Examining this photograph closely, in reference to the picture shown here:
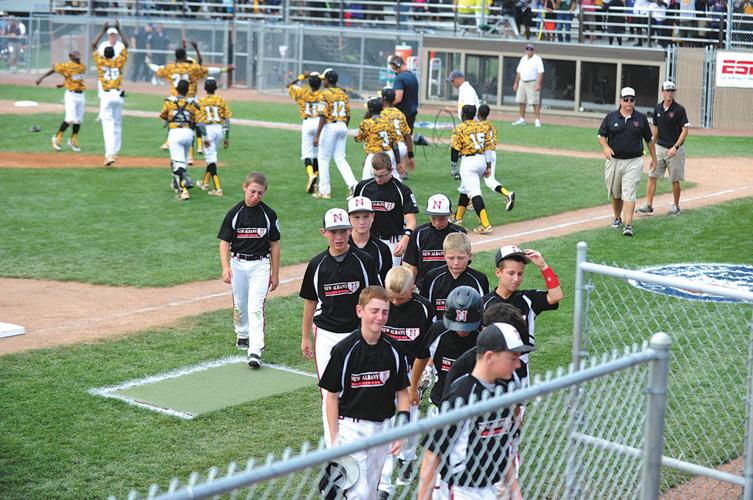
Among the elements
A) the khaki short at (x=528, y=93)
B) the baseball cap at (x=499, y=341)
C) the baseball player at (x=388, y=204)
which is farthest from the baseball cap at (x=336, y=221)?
the khaki short at (x=528, y=93)

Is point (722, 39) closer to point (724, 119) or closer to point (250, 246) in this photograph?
point (724, 119)

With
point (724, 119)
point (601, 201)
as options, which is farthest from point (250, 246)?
point (724, 119)

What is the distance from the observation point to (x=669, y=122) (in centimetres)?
1700

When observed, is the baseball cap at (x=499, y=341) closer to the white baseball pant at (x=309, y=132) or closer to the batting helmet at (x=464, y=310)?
the batting helmet at (x=464, y=310)

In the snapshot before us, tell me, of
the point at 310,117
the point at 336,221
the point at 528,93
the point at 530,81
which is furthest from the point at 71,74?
the point at 336,221

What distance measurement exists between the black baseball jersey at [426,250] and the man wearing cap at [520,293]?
6.28 feet

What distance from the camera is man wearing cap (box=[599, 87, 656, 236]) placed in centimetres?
1553

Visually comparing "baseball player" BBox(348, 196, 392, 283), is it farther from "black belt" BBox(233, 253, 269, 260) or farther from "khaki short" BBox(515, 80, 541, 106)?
"khaki short" BBox(515, 80, 541, 106)

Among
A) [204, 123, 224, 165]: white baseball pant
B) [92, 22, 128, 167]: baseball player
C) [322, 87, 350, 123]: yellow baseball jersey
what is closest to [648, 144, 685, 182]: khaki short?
[322, 87, 350, 123]: yellow baseball jersey

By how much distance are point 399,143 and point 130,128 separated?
13690 millimetres

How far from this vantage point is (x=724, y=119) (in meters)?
30.4

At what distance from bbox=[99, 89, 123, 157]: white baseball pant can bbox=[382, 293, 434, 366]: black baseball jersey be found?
15.8 m

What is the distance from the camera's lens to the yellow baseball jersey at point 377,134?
54.3ft

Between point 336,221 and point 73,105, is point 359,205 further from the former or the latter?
point 73,105
